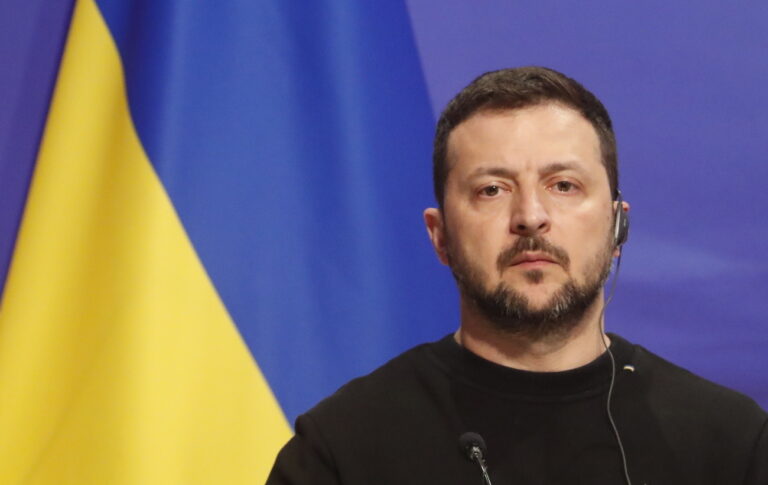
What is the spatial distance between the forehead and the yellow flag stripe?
0.57 metres

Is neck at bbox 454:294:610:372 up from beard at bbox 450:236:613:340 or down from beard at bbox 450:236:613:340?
down

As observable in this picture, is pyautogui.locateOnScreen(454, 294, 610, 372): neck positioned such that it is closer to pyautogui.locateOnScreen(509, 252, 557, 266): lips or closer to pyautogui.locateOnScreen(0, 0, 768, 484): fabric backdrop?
pyautogui.locateOnScreen(509, 252, 557, 266): lips

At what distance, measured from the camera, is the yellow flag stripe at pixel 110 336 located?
5.15 feet

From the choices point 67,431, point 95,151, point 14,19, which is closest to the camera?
point 67,431

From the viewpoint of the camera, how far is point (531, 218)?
4.10 feet

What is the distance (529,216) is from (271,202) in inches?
24.3

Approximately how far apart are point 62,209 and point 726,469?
1.14 meters

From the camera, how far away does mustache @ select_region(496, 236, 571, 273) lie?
125 cm

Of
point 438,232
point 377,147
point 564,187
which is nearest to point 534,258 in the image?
point 564,187

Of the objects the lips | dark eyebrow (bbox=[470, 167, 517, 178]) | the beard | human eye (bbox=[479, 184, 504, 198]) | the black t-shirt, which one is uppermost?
dark eyebrow (bbox=[470, 167, 517, 178])

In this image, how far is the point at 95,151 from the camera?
5.49 feet

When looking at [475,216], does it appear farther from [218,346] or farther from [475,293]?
[218,346]

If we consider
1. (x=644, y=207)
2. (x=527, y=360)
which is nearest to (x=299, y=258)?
(x=527, y=360)

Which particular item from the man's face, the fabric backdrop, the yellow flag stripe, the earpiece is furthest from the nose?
the yellow flag stripe
